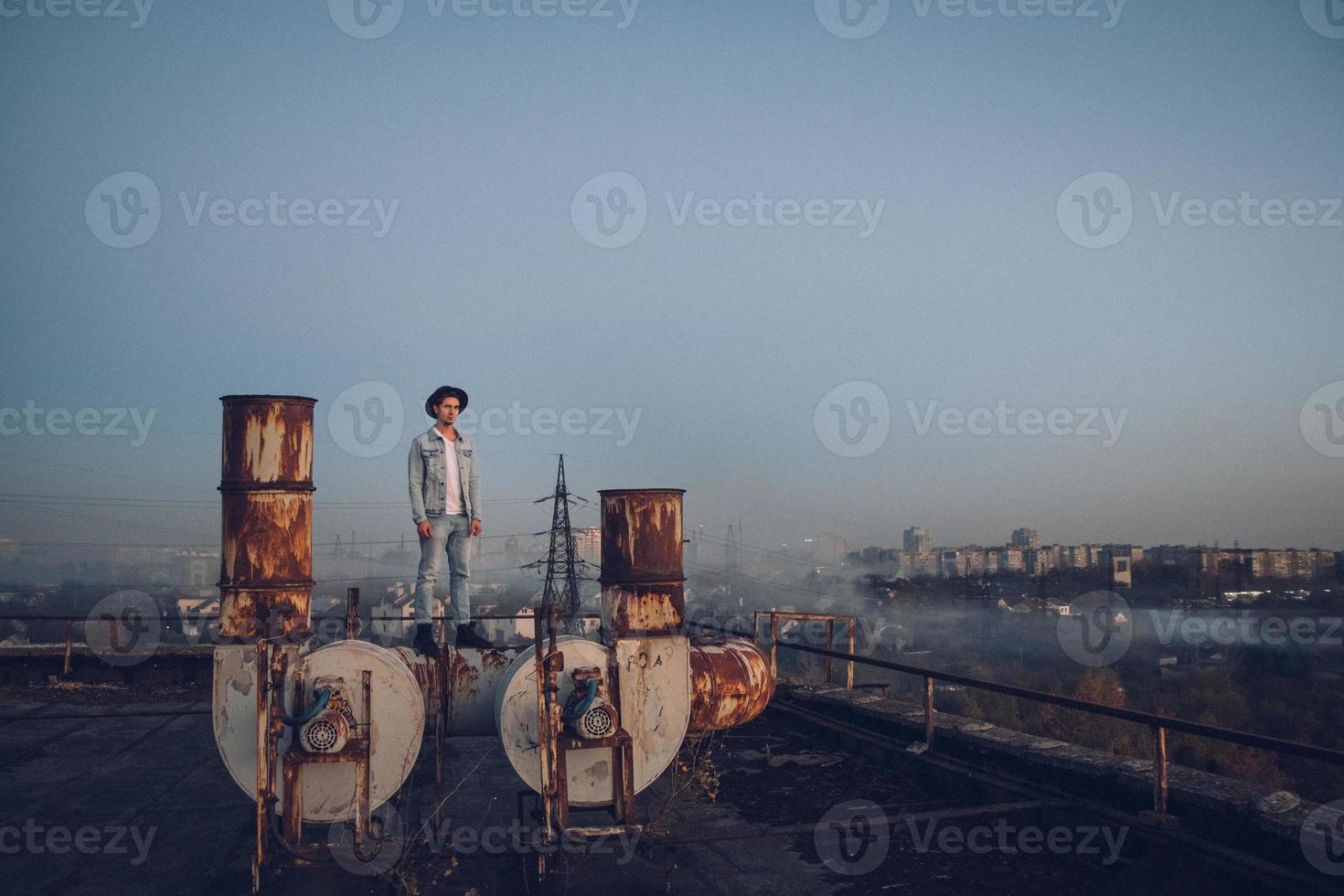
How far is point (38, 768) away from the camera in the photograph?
8.73 metres

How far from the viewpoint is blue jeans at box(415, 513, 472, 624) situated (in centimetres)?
726

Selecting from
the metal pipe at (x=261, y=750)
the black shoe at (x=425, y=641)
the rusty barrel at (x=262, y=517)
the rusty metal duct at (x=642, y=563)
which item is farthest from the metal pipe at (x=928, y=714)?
the metal pipe at (x=261, y=750)

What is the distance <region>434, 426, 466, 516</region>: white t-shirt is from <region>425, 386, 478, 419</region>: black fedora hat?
27cm

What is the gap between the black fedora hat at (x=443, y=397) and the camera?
25.3ft

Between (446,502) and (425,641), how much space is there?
1233mm

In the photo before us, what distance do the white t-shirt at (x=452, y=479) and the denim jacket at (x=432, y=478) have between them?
0.02 meters

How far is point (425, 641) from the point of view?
22.5 ft

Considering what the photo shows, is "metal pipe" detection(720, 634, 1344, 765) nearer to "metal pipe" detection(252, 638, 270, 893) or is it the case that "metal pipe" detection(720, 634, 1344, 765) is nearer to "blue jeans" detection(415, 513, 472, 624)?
"blue jeans" detection(415, 513, 472, 624)

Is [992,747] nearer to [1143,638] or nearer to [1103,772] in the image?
[1103,772]

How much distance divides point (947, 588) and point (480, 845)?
11792cm

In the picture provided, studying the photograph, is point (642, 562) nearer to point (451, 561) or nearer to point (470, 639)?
point (470, 639)

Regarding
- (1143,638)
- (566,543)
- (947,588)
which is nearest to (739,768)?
(566,543)

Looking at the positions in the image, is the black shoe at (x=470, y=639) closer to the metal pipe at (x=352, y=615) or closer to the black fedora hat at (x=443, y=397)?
the metal pipe at (x=352, y=615)

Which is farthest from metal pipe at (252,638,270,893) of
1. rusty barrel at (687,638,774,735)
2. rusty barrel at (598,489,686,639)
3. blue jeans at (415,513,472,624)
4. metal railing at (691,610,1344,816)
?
metal railing at (691,610,1344,816)
